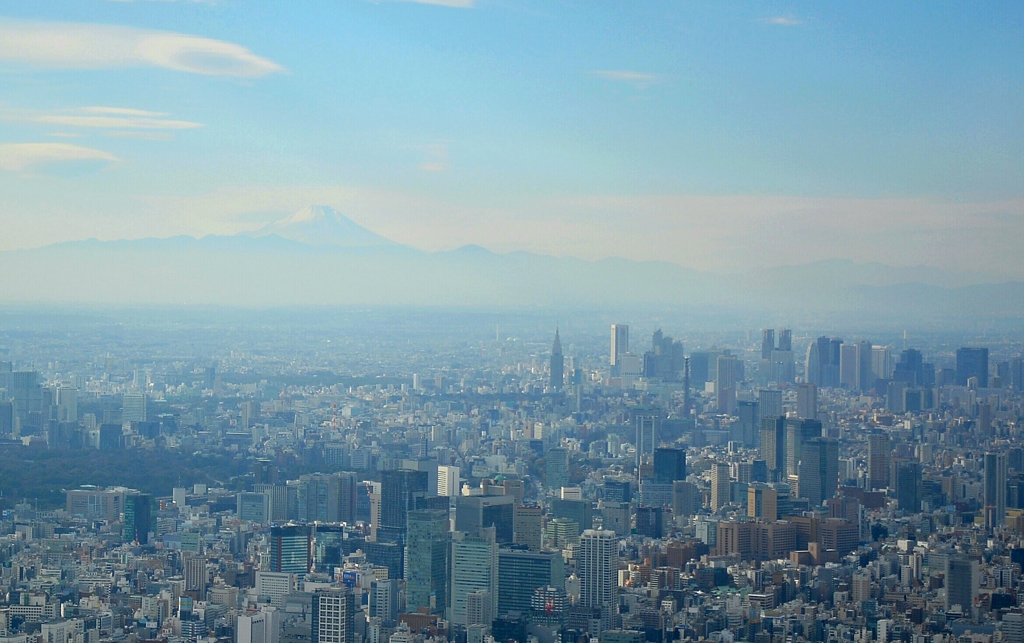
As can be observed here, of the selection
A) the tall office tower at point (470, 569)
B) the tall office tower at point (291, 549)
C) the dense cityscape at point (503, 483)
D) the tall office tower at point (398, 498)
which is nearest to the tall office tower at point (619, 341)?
the dense cityscape at point (503, 483)

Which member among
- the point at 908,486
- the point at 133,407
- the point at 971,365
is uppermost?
the point at 971,365

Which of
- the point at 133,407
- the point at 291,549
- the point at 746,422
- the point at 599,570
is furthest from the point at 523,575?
the point at 133,407

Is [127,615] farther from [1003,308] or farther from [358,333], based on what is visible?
[358,333]

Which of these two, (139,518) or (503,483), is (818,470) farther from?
(139,518)

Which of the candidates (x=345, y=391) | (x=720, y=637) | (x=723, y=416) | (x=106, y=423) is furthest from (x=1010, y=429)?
(x=106, y=423)

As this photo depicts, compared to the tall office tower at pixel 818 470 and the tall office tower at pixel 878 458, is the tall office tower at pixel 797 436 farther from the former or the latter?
the tall office tower at pixel 878 458
